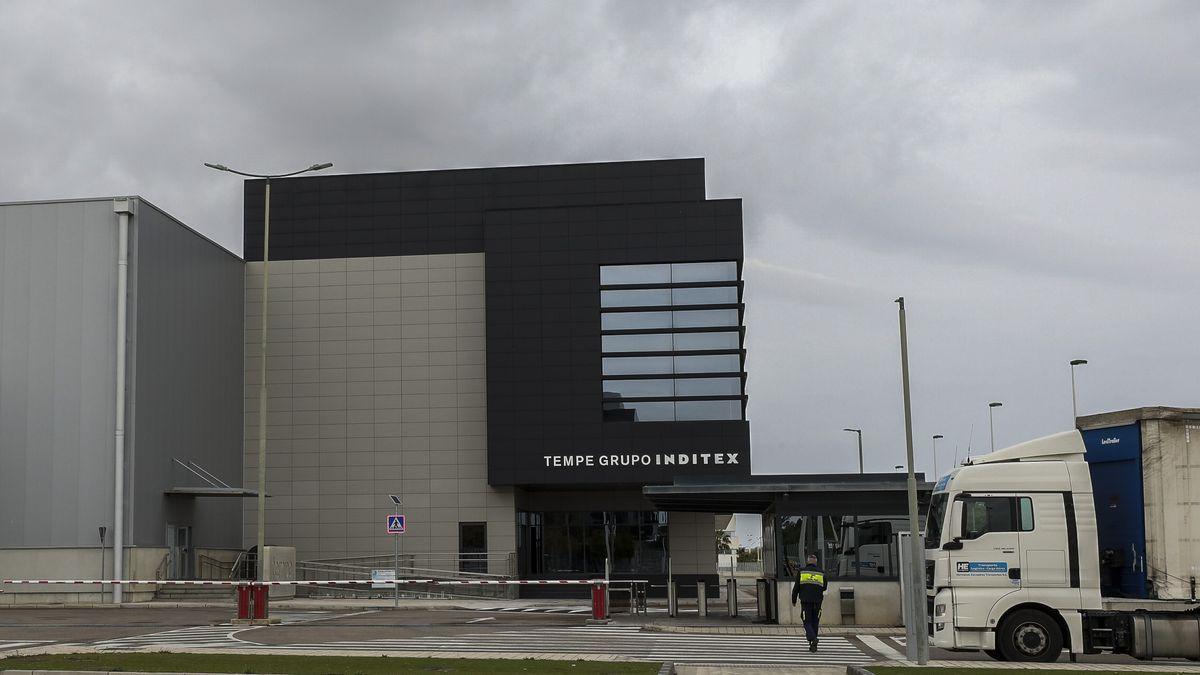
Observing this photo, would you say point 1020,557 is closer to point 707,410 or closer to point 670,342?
point 707,410

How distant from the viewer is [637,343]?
2205 inches

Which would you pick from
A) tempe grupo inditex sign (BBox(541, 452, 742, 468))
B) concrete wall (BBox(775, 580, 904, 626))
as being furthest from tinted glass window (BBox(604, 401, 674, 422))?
concrete wall (BBox(775, 580, 904, 626))

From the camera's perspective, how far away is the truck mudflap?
68.7ft

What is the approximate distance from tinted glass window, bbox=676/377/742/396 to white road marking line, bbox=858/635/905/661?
88.4 ft

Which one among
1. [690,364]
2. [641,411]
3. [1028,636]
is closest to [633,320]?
[690,364]

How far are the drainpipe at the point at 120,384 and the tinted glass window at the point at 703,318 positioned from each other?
2170cm

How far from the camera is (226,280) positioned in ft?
187

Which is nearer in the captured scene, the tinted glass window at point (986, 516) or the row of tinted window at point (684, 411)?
the tinted glass window at point (986, 516)

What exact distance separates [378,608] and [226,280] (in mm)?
19900

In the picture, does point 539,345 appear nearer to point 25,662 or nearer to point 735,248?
point 735,248

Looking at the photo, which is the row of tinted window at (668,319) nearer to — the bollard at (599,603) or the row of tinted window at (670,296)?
the row of tinted window at (670,296)

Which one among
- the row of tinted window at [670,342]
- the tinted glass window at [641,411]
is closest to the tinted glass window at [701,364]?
the row of tinted window at [670,342]

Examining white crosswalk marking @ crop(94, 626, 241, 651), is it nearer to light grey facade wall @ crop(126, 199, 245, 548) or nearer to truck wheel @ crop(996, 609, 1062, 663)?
truck wheel @ crop(996, 609, 1062, 663)

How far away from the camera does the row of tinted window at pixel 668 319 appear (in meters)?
55.8
